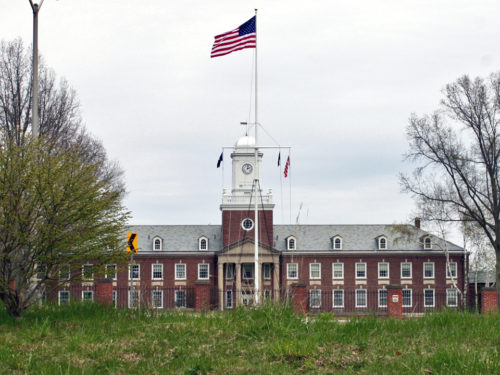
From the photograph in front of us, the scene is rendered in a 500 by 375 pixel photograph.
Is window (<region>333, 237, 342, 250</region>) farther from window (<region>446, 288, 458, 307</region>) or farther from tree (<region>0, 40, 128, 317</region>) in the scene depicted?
tree (<region>0, 40, 128, 317</region>)

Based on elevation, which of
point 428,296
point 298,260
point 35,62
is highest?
point 35,62

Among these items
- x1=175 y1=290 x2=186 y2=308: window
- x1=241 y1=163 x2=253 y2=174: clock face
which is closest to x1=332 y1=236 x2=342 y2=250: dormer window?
x1=241 y1=163 x2=253 y2=174: clock face

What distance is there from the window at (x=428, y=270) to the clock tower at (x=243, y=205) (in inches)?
548

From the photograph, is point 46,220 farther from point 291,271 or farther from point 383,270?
point 383,270

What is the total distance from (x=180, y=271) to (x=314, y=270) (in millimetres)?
11869

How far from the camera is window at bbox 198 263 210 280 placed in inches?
2354

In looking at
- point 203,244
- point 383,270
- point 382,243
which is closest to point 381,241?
point 382,243

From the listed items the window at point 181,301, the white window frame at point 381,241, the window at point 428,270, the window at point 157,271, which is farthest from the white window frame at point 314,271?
the window at point 157,271

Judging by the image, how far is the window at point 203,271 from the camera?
196ft

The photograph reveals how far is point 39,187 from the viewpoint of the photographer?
12867 millimetres

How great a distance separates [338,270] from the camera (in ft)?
196

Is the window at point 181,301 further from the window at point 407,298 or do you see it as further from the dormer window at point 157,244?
the window at point 407,298

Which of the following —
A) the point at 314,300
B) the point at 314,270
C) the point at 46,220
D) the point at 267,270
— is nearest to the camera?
the point at 46,220

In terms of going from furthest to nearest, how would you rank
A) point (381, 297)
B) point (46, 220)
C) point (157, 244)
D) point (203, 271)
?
point (157, 244), point (203, 271), point (381, 297), point (46, 220)
